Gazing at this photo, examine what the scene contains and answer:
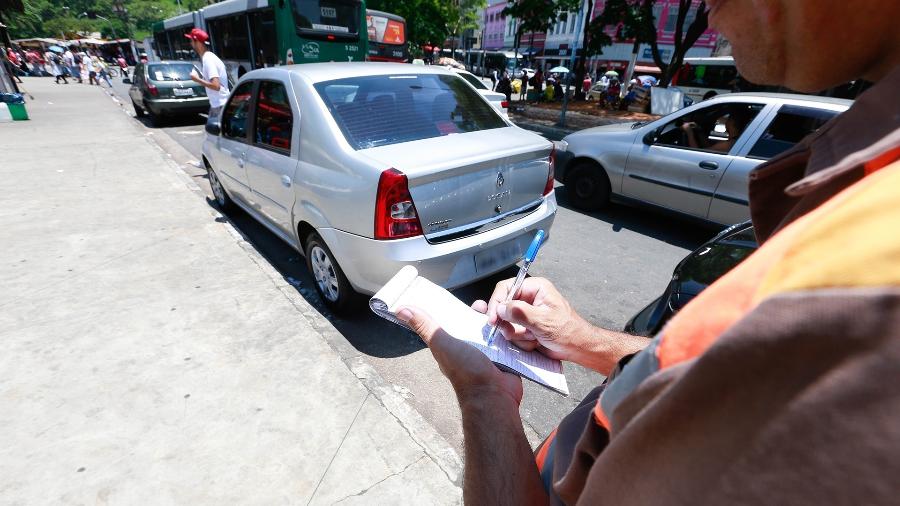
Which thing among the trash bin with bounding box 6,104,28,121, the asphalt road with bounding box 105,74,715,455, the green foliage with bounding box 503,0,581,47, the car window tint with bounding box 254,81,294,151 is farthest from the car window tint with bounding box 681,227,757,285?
the trash bin with bounding box 6,104,28,121

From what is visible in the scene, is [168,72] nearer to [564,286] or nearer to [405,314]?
[564,286]

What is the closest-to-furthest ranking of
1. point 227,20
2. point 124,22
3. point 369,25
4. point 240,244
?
1. point 240,244
2. point 227,20
3. point 369,25
4. point 124,22

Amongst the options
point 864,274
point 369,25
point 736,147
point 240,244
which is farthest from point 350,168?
point 369,25

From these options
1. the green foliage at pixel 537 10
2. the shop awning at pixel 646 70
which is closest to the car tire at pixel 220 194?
the green foliage at pixel 537 10

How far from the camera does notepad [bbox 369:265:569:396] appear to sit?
129cm

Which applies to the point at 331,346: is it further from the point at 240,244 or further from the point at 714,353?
the point at 714,353

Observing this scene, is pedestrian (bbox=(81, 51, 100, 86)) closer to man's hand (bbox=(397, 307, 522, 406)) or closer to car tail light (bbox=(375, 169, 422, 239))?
car tail light (bbox=(375, 169, 422, 239))

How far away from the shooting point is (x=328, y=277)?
3.44 meters

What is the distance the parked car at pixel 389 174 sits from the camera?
2.79m

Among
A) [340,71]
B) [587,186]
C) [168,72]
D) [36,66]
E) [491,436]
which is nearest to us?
[491,436]

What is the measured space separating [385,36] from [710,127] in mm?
15322

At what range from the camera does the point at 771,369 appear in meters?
0.38

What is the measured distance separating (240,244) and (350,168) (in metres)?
2.10

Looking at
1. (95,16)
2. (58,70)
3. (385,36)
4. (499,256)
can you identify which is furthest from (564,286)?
(95,16)
